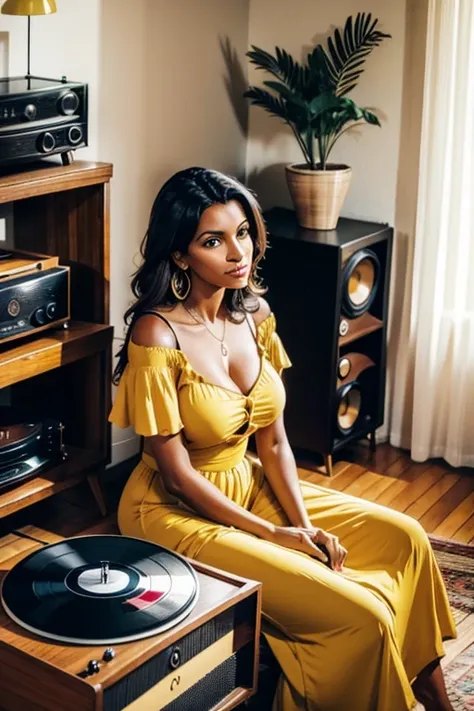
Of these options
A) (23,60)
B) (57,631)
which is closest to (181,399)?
(57,631)

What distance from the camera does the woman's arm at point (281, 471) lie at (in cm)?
232

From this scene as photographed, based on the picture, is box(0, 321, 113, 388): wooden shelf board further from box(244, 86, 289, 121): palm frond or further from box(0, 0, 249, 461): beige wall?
box(244, 86, 289, 121): palm frond

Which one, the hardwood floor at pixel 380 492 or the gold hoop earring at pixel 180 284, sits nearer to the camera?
the gold hoop earring at pixel 180 284

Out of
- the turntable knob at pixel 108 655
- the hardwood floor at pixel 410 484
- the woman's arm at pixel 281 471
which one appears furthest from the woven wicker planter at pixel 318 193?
the turntable knob at pixel 108 655

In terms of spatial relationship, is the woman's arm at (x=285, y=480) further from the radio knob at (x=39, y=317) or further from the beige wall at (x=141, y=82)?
the beige wall at (x=141, y=82)

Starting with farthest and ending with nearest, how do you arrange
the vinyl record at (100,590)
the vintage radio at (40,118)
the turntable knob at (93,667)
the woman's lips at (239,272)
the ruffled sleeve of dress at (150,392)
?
the vintage radio at (40,118) < the woman's lips at (239,272) < the ruffled sleeve of dress at (150,392) < the vinyl record at (100,590) < the turntable knob at (93,667)

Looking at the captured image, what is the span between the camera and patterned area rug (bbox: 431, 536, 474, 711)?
8.01ft

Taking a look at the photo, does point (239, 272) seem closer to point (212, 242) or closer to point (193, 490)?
point (212, 242)

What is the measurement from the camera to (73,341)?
8.82 feet

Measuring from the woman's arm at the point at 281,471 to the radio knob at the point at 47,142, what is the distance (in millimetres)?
821

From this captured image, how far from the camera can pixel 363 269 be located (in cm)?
352

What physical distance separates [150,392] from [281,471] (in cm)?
38

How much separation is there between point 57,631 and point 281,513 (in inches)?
28.9

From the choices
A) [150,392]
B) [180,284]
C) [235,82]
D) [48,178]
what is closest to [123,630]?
[150,392]
